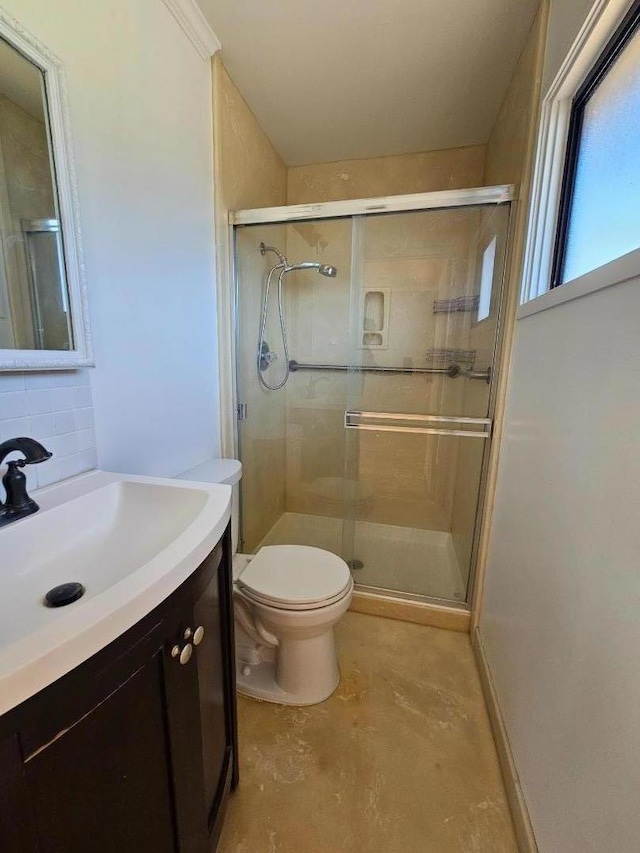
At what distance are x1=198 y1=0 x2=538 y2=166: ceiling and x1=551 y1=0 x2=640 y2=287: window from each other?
55 cm

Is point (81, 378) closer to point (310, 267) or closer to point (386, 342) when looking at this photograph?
point (310, 267)

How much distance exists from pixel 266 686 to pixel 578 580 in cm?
115

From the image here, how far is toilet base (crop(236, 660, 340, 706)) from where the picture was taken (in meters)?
1.33

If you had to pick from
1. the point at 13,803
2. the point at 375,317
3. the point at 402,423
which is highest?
the point at 375,317

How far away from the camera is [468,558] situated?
70.5 inches

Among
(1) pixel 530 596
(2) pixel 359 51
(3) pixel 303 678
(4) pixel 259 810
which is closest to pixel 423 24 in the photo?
(2) pixel 359 51

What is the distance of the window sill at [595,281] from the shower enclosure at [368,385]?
63cm

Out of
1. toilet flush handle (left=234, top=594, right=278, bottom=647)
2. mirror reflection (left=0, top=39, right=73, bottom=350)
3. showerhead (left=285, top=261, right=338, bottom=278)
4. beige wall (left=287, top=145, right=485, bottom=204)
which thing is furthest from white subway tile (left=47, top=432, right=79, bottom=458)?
beige wall (left=287, top=145, right=485, bottom=204)

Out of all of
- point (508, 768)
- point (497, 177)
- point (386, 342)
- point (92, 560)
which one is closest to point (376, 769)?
point (508, 768)

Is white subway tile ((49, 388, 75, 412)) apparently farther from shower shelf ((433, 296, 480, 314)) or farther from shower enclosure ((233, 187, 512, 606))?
shower shelf ((433, 296, 480, 314))

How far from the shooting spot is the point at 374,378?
234cm

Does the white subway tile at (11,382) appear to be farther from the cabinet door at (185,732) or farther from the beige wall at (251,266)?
the beige wall at (251,266)

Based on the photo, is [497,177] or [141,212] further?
[497,177]

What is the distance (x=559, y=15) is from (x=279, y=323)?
164 cm
